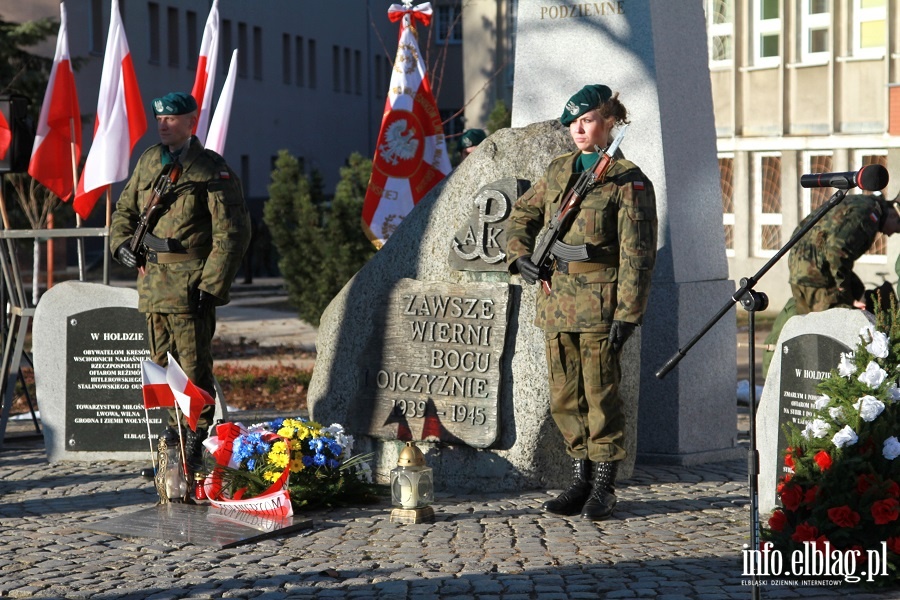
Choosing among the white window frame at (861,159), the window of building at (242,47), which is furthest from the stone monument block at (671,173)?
the window of building at (242,47)

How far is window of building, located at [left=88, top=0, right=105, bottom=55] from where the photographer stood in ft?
106

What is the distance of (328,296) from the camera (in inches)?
595

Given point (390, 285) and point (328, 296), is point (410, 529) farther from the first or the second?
point (328, 296)

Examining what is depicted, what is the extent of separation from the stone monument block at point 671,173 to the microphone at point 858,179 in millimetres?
3227

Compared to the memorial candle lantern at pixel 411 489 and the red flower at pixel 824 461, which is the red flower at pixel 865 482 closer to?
the red flower at pixel 824 461

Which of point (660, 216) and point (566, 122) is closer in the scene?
point (566, 122)

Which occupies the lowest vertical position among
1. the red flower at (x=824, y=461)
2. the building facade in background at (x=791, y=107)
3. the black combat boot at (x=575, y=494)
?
the black combat boot at (x=575, y=494)

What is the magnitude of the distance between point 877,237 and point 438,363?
1479 centimetres

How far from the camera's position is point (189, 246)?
25.7 ft

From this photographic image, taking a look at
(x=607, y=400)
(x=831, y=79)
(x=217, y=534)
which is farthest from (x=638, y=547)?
(x=831, y=79)

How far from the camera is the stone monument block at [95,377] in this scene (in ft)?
30.0

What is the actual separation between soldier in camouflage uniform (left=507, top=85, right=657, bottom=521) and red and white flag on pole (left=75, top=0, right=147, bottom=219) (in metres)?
→ 3.69

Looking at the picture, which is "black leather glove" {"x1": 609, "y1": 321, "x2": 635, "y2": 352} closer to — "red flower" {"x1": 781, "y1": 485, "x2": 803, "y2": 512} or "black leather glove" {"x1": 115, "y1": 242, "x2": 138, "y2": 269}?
"red flower" {"x1": 781, "y1": 485, "x2": 803, "y2": 512}

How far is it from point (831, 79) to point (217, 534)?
58.1 ft
